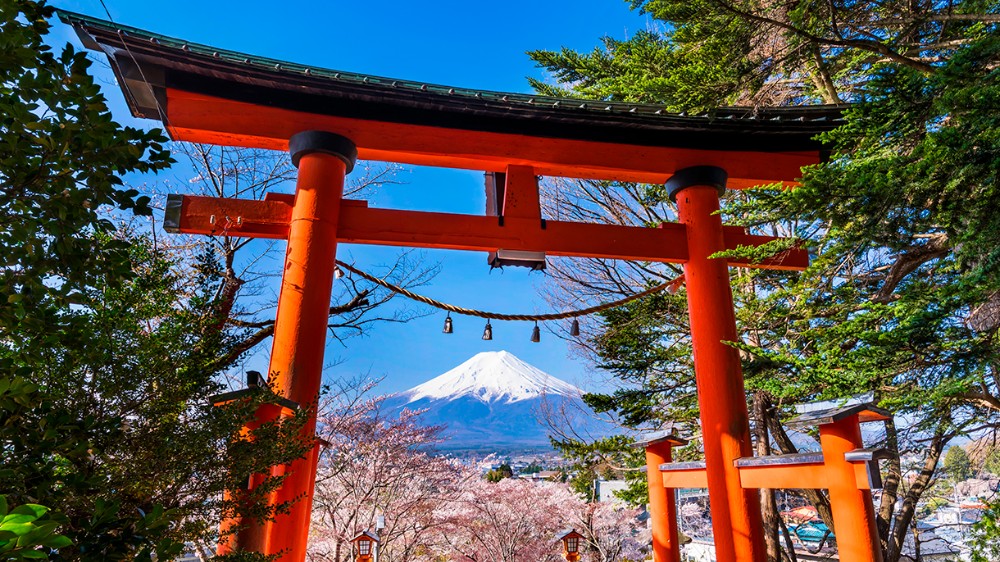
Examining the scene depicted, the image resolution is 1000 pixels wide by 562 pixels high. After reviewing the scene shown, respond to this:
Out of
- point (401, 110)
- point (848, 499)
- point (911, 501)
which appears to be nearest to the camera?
point (848, 499)

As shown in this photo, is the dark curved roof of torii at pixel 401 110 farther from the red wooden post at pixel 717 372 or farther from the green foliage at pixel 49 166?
the green foliage at pixel 49 166

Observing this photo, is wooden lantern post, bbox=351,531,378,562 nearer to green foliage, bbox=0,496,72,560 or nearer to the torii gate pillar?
the torii gate pillar

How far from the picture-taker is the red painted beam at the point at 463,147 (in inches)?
145

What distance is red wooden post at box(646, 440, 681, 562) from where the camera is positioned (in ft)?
14.0

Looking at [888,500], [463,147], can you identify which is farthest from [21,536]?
[888,500]

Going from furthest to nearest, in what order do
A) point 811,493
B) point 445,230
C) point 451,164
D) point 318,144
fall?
point 811,493 < point 451,164 < point 445,230 < point 318,144

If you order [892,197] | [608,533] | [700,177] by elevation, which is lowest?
[608,533]

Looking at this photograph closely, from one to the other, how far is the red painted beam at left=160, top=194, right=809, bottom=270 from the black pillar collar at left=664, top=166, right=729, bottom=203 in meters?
0.37

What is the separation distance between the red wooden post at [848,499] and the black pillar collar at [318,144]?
3433 mm

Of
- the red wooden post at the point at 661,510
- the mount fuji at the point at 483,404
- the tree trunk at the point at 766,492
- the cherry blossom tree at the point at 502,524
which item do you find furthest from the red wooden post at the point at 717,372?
the mount fuji at the point at 483,404

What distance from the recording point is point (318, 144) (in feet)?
12.3

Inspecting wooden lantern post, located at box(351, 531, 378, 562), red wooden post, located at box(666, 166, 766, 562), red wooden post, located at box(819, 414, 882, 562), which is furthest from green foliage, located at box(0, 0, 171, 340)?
wooden lantern post, located at box(351, 531, 378, 562)

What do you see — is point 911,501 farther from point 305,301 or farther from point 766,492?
point 305,301

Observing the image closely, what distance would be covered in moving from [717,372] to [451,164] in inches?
99.4
